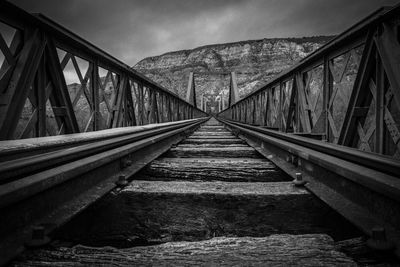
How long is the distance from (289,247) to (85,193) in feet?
3.91

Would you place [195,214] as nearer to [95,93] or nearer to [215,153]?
[215,153]

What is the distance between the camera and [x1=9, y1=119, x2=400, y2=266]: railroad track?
38.0 inches

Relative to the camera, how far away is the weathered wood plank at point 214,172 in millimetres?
2346

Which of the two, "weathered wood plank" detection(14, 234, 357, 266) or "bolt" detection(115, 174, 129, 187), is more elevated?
"bolt" detection(115, 174, 129, 187)

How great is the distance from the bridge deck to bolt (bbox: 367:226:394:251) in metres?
0.13

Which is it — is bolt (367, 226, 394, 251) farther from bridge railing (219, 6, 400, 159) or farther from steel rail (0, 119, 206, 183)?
steel rail (0, 119, 206, 183)

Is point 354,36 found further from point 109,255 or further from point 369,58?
point 109,255

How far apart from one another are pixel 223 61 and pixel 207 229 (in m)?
92.4

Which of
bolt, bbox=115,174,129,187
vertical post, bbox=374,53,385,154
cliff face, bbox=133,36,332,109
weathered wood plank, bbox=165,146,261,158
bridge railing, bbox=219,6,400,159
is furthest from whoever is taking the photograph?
cliff face, bbox=133,36,332,109

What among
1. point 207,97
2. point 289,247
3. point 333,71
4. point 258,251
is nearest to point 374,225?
point 289,247

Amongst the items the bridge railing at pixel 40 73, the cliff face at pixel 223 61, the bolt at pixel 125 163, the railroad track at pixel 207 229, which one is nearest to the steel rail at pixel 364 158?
the railroad track at pixel 207 229

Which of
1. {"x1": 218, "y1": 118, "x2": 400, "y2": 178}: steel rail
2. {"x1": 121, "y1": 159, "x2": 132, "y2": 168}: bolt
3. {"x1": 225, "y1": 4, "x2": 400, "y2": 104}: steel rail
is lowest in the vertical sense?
{"x1": 121, "y1": 159, "x2": 132, "y2": 168}: bolt

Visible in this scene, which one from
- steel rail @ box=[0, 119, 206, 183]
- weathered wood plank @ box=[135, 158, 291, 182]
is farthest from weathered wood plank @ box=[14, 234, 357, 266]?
weathered wood plank @ box=[135, 158, 291, 182]

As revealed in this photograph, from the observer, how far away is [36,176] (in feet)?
4.17
